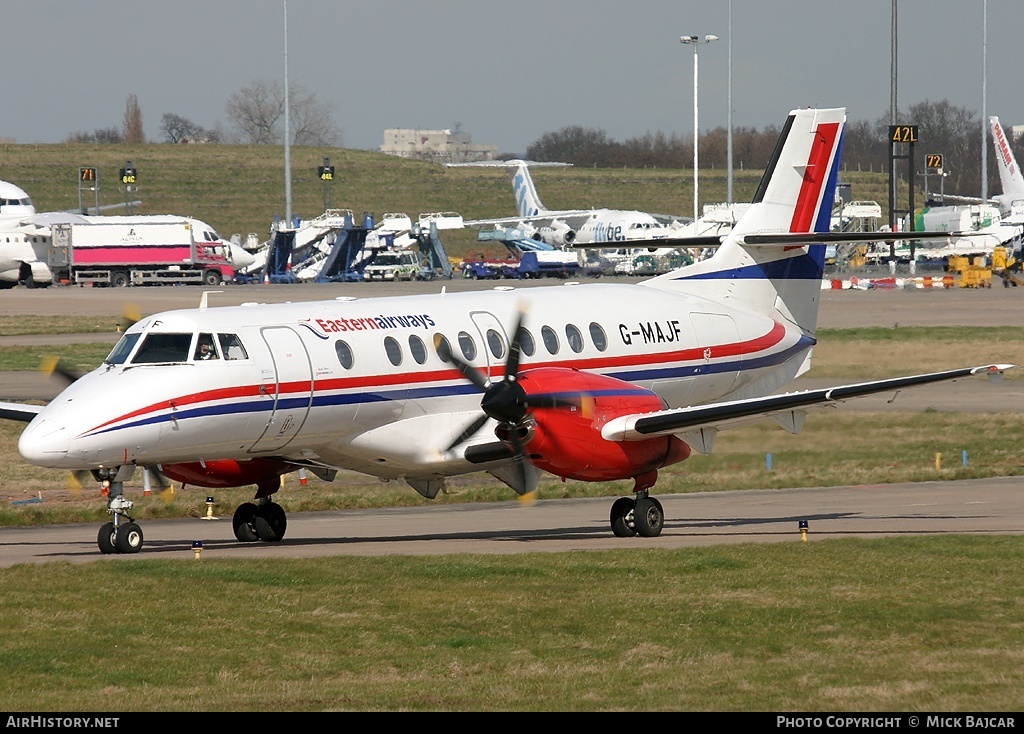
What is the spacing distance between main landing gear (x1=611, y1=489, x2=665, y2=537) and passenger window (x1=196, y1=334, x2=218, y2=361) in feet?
20.1

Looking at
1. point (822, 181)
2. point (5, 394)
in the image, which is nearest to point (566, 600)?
point (822, 181)

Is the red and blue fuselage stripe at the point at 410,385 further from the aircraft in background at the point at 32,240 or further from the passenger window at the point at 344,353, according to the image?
the aircraft in background at the point at 32,240

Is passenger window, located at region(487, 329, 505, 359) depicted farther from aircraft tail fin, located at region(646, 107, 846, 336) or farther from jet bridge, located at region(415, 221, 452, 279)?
jet bridge, located at region(415, 221, 452, 279)

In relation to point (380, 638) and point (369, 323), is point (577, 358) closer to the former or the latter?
point (369, 323)

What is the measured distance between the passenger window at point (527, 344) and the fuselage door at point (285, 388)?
3.62 m

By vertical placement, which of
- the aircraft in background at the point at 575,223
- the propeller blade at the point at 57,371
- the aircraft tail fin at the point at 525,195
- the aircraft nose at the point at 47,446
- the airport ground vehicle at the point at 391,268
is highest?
the aircraft tail fin at the point at 525,195

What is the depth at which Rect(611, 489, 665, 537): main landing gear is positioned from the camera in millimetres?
21344

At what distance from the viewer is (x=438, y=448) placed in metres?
21.2

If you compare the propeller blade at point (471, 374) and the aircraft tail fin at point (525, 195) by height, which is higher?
the aircraft tail fin at point (525, 195)

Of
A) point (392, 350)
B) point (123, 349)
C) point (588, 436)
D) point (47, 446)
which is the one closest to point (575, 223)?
point (392, 350)

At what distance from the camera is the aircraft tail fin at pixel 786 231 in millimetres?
25984

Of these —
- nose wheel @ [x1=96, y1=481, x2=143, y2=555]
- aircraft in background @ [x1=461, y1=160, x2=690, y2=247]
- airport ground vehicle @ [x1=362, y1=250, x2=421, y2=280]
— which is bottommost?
nose wheel @ [x1=96, y1=481, x2=143, y2=555]

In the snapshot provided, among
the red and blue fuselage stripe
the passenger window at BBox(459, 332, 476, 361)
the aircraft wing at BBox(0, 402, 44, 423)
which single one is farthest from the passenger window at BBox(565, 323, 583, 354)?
the aircraft wing at BBox(0, 402, 44, 423)

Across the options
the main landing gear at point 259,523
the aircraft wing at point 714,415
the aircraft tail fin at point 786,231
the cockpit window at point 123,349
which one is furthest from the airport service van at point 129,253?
the aircraft wing at point 714,415
